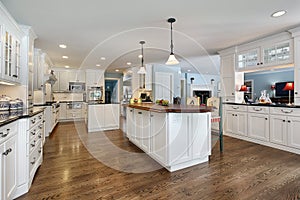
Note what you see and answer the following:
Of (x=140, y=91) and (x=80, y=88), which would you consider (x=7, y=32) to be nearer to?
(x=140, y=91)

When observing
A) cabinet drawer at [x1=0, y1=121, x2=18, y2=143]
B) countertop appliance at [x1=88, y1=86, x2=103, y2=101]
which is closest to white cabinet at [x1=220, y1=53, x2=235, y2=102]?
cabinet drawer at [x1=0, y1=121, x2=18, y2=143]

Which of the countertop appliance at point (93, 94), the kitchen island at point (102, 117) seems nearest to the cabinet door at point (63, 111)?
the countertop appliance at point (93, 94)

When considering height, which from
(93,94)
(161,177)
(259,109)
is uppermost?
(93,94)

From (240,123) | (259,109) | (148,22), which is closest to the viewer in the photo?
(148,22)

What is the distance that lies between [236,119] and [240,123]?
0.14 metres

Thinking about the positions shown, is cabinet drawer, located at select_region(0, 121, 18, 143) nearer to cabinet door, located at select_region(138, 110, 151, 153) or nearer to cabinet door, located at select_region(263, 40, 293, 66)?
cabinet door, located at select_region(138, 110, 151, 153)

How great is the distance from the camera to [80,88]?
23.9ft

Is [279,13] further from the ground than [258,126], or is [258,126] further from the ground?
[279,13]

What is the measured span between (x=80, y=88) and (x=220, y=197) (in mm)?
6969

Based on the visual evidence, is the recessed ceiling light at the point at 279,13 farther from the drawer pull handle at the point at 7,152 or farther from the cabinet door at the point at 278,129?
the drawer pull handle at the point at 7,152

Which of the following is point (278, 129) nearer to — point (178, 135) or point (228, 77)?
point (228, 77)

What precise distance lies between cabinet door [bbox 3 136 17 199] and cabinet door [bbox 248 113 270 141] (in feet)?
13.9

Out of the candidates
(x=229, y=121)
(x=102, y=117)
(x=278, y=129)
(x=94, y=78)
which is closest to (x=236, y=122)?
(x=229, y=121)

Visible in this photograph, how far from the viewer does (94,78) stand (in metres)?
7.34
